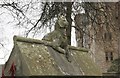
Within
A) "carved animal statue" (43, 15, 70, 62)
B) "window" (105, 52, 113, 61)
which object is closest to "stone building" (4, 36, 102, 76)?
"carved animal statue" (43, 15, 70, 62)

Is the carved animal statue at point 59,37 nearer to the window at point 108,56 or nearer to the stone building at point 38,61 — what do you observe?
the stone building at point 38,61

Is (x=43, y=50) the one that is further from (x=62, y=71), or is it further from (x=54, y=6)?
(x=54, y=6)

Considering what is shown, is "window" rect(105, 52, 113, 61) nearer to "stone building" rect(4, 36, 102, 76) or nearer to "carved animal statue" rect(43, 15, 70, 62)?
"stone building" rect(4, 36, 102, 76)

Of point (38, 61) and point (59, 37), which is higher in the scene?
point (59, 37)

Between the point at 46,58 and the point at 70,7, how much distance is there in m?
11.4

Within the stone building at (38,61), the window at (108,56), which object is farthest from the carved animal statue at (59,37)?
the window at (108,56)

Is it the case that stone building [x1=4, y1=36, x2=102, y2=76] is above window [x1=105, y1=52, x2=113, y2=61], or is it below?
above

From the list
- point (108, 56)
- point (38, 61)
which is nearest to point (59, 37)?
point (38, 61)

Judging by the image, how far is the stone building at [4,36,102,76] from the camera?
4.93m

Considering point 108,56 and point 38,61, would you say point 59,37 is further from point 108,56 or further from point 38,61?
point 108,56

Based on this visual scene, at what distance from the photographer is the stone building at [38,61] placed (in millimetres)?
4930

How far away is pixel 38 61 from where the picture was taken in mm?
5250

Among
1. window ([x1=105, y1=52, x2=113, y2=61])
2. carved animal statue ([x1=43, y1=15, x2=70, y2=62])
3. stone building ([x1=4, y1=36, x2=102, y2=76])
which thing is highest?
carved animal statue ([x1=43, y1=15, x2=70, y2=62])

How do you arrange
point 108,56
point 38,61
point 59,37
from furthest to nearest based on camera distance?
point 108,56
point 59,37
point 38,61
